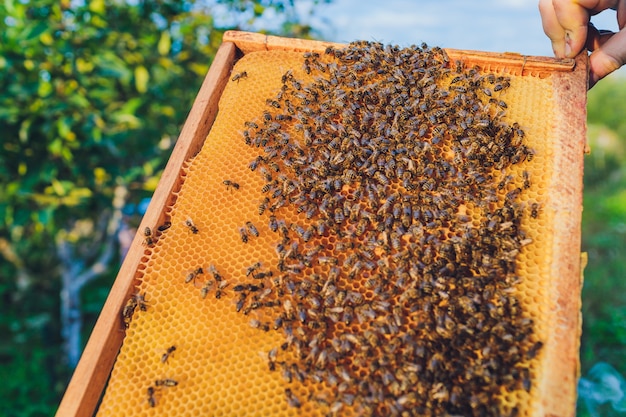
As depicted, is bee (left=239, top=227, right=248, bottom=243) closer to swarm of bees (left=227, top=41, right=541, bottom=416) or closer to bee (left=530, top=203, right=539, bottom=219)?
swarm of bees (left=227, top=41, right=541, bottom=416)

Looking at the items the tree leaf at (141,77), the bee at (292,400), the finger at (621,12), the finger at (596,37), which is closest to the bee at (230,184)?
the bee at (292,400)

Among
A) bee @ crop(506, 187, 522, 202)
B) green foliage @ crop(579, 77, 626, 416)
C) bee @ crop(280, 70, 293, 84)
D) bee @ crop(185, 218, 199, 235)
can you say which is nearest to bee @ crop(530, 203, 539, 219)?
bee @ crop(506, 187, 522, 202)

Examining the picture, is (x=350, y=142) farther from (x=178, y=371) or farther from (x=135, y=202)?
(x=135, y=202)

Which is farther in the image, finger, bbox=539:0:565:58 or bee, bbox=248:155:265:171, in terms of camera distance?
finger, bbox=539:0:565:58

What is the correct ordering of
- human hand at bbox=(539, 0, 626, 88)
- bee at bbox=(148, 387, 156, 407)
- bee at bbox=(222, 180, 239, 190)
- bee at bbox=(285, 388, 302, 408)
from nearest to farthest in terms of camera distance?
1. bee at bbox=(285, 388, 302, 408)
2. bee at bbox=(148, 387, 156, 407)
3. bee at bbox=(222, 180, 239, 190)
4. human hand at bbox=(539, 0, 626, 88)

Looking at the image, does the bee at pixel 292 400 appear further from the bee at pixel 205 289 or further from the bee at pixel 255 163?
the bee at pixel 255 163

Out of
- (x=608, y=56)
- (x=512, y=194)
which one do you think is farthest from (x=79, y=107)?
(x=608, y=56)

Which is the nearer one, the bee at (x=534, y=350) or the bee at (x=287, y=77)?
the bee at (x=534, y=350)

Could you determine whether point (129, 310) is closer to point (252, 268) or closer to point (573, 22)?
point (252, 268)
